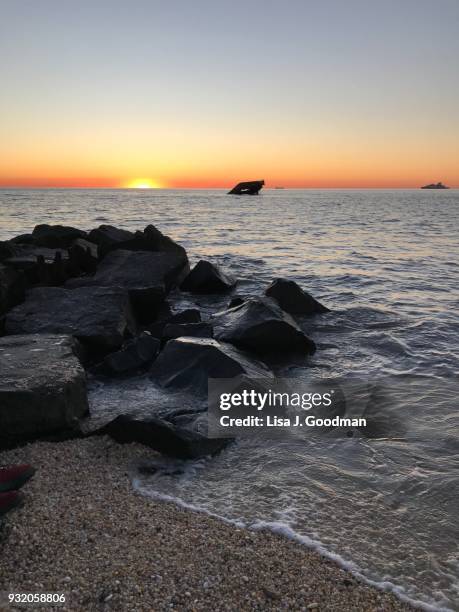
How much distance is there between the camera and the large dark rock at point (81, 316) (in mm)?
8812

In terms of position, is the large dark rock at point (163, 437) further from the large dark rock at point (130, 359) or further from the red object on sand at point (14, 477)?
the large dark rock at point (130, 359)

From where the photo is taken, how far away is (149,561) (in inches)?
151

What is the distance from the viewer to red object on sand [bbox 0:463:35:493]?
14.9 feet

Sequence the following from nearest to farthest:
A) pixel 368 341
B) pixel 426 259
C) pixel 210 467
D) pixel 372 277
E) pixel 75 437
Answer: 1. pixel 210 467
2. pixel 75 437
3. pixel 368 341
4. pixel 372 277
5. pixel 426 259

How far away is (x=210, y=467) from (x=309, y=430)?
5.33 feet

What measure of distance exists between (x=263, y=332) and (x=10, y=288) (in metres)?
5.84

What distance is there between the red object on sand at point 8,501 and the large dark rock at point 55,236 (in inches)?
598

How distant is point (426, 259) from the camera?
23266 mm

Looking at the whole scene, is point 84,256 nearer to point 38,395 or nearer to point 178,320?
point 178,320

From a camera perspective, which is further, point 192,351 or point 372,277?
point 372,277

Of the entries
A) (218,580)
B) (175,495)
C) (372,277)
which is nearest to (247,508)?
(175,495)

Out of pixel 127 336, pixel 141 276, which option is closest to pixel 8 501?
pixel 127 336

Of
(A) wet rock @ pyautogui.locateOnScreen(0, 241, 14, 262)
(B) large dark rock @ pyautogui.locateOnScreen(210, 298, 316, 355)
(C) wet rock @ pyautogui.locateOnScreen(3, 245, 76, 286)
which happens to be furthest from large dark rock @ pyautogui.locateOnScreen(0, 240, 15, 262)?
(B) large dark rock @ pyautogui.locateOnScreen(210, 298, 316, 355)

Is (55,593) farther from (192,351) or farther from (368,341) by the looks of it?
(368,341)
